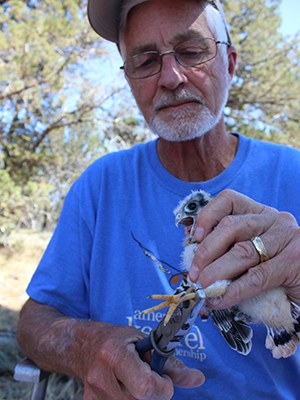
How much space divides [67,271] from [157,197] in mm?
513

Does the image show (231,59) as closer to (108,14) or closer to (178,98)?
(178,98)

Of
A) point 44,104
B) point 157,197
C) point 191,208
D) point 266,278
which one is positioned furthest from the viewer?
point 44,104

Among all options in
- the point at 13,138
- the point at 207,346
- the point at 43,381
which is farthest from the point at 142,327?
the point at 13,138

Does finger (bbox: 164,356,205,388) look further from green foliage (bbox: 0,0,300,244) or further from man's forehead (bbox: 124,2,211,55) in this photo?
green foliage (bbox: 0,0,300,244)

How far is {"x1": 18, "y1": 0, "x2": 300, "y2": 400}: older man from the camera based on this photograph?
148 centimetres

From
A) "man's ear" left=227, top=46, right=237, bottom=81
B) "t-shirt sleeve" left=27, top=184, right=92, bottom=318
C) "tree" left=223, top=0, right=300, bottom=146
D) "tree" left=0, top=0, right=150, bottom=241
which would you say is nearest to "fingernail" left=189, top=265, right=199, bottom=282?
"t-shirt sleeve" left=27, top=184, right=92, bottom=318

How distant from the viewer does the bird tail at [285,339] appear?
1.18m

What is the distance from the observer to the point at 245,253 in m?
1.04

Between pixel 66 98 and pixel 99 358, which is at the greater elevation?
pixel 66 98

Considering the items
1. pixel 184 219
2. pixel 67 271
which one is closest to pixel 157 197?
pixel 184 219

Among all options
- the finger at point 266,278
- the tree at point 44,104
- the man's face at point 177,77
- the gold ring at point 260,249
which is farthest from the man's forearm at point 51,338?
the tree at point 44,104

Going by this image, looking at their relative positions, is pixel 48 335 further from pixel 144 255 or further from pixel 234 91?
pixel 234 91

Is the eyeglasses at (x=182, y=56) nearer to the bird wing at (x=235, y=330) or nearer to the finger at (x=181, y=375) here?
the bird wing at (x=235, y=330)

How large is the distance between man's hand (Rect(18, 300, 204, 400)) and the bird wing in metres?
0.20
